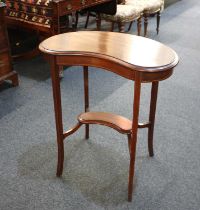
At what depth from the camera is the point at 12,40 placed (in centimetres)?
340

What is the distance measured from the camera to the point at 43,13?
283cm

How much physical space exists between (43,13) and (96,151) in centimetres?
148

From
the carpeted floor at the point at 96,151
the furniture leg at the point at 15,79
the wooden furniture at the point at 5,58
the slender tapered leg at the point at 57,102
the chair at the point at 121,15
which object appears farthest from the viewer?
the chair at the point at 121,15

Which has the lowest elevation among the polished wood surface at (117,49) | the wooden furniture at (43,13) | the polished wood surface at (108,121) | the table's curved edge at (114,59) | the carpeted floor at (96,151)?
the carpeted floor at (96,151)

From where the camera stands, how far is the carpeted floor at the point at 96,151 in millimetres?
1733

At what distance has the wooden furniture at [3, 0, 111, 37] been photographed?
8.93 ft

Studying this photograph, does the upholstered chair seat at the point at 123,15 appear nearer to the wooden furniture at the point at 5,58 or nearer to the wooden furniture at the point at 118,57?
the wooden furniture at the point at 5,58

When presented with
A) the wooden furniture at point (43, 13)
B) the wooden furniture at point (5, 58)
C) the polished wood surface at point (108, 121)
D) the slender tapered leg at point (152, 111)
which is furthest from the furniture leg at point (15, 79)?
the slender tapered leg at point (152, 111)

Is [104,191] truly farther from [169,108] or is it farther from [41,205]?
[169,108]

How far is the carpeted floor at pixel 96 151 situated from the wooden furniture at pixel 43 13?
0.51 m

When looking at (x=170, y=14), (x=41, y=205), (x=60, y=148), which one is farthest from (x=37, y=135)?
(x=170, y=14)

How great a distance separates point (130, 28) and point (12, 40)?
78.1 inches

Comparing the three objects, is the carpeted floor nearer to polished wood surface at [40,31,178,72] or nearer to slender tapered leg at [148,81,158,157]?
slender tapered leg at [148,81,158,157]

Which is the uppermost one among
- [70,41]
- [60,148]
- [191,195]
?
[70,41]
